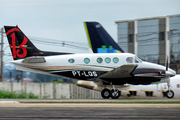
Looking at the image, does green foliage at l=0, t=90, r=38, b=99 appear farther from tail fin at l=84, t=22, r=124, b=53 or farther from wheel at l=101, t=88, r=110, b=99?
wheel at l=101, t=88, r=110, b=99

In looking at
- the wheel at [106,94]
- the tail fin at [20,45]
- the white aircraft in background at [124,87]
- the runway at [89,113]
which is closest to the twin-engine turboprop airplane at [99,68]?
the wheel at [106,94]

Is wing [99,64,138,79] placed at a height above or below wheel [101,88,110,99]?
above

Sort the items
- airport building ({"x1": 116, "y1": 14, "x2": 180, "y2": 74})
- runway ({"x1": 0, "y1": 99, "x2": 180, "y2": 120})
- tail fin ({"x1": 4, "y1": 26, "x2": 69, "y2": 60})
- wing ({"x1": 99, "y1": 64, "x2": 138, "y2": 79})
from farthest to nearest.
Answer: airport building ({"x1": 116, "y1": 14, "x2": 180, "y2": 74}), tail fin ({"x1": 4, "y1": 26, "x2": 69, "y2": 60}), wing ({"x1": 99, "y1": 64, "x2": 138, "y2": 79}), runway ({"x1": 0, "y1": 99, "x2": 180, "y2": 120})

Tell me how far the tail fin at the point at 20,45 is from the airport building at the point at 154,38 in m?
27.8

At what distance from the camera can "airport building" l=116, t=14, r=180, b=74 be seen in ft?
145

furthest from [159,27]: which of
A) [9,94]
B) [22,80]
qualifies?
[9,94]

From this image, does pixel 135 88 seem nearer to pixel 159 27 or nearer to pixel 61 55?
pixel 61 55

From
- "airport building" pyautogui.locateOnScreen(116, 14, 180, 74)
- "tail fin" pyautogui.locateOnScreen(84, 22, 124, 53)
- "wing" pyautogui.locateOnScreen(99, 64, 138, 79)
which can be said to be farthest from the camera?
"airport building" pyautogui.locateOnScreen(116, 14, 180, 74)

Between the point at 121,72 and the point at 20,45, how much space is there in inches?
327

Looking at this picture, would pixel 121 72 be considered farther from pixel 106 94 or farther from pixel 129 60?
pixel 106 94

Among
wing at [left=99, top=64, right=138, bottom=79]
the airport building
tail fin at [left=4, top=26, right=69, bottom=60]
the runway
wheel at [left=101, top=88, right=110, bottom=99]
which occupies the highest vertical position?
the airport building

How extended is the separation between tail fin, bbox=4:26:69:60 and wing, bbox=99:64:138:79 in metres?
4.82

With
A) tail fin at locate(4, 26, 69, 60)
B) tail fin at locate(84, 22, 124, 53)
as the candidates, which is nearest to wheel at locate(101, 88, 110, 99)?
tail fin at locate(4, 26, 69, 60)

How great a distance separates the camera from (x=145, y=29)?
1857 inches
